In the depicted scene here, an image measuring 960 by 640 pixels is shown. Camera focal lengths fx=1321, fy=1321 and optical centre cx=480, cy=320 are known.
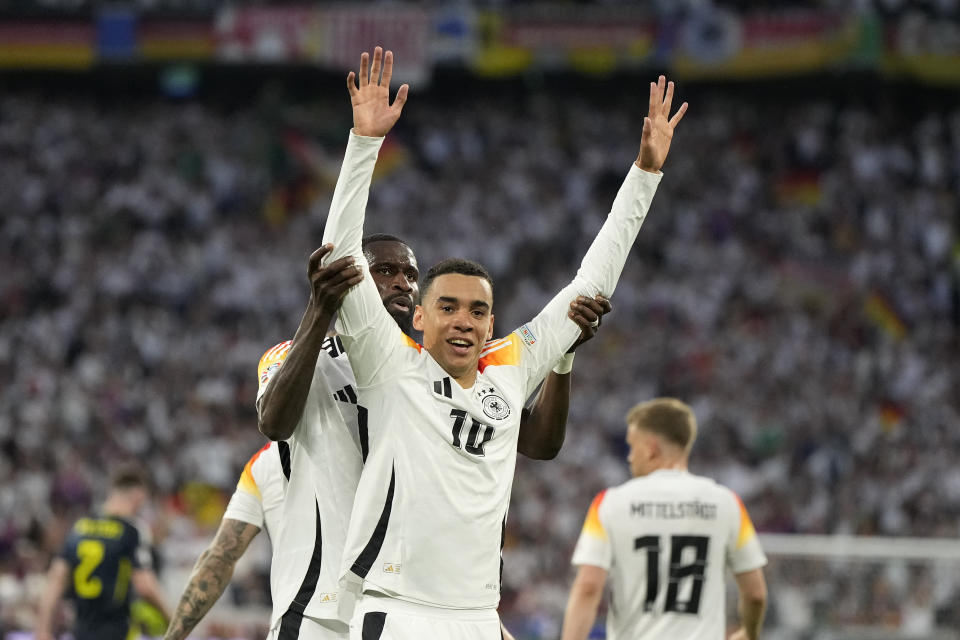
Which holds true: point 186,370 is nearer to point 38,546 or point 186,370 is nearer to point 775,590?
point 38,546

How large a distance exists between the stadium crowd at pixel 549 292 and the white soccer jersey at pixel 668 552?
6403 mm

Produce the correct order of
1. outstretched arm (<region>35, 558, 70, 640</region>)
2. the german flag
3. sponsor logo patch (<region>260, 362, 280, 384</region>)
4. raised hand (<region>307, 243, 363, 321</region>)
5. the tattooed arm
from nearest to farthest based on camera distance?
1. raised hand (<region>307, 243, 363, 321</region>)
2. sponsor logo patch (<region>260, 362, 280, 384</region>)
3. the tattooed arm
4. outstretched arm (<region>35, 558, 70, 640</region>)
5. the german flag

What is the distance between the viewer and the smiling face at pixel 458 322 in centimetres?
416

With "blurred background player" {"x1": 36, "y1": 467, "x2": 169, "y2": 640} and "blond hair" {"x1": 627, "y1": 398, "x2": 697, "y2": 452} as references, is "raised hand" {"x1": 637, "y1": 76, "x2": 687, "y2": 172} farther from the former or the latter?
"blurred background player" {"x1": 36, "y1": 467, "x2": 169, "y2": 640}

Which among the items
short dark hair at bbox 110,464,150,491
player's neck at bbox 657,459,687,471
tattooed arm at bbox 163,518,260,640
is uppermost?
player's neck at bbox 657,459,687,471

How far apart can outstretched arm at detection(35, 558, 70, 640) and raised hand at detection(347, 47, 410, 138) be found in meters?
5.48

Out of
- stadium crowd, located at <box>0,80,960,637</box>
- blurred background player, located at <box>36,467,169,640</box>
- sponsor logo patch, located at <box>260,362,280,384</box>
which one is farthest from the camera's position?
stadium crowd, located at <box>0,80,960,637</box>

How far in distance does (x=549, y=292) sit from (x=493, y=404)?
17225mm

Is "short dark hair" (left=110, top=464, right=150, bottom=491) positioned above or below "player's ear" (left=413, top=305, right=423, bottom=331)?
below

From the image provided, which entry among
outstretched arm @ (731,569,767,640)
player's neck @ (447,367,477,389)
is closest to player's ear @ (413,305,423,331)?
player's neck @ (447,367,477,389)

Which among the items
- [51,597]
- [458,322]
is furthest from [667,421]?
[51,597]

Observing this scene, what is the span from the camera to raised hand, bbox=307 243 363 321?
3.87 meters

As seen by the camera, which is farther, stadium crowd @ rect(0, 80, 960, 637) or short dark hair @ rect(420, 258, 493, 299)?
stadium crowd @ rect(0, 80, 960, 637)

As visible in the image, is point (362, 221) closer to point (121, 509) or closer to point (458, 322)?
point (458, 322)
